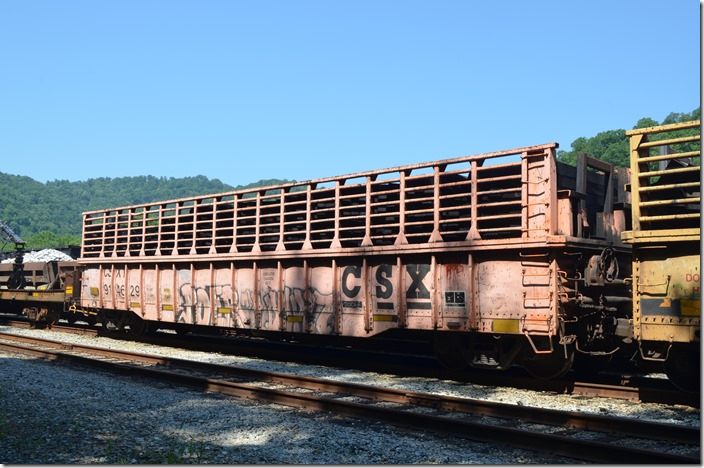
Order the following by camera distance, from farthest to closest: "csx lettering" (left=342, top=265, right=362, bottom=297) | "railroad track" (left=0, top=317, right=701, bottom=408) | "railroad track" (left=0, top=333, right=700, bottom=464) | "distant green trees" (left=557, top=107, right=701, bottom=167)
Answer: "distant green trees" (left=557, top=107, right=701, bottom=167) → "csx lettering" (left=342, top=265, right=362, bottom=297) → "railroad track" (left=0, top=317, right=701, bottom=408) → "railroad track" (left=0, top=333, right=700, bottom=464)

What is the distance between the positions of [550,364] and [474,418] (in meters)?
2.98

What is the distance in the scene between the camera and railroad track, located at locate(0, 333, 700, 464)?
670 cm

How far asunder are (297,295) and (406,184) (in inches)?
137

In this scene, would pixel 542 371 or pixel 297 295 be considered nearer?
pixel 542 371

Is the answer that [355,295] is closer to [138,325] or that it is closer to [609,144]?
[138,325]

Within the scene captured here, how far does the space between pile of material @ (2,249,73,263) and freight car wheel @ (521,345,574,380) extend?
19.0m

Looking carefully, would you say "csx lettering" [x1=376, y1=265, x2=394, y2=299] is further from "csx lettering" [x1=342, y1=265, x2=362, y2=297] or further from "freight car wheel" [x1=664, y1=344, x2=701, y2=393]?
"freight car wheel" [x1=664, y1=344, x2=701, y2=393]

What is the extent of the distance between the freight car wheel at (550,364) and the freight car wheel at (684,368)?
1703 mm

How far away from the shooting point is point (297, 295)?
1377 centimetres

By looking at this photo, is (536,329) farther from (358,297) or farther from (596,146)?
(596,146)

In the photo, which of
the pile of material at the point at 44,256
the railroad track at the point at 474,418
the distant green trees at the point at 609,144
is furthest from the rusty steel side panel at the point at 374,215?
the distant green trees at the point at 609,144

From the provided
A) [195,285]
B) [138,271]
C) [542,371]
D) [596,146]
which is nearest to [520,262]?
[542,371]

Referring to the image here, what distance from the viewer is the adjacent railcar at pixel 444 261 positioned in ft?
33.7

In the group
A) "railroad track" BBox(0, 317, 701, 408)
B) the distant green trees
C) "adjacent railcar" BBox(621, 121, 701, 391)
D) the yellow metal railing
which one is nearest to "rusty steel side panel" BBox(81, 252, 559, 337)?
"railroad track" BBox(0, 317, 701, 408)
